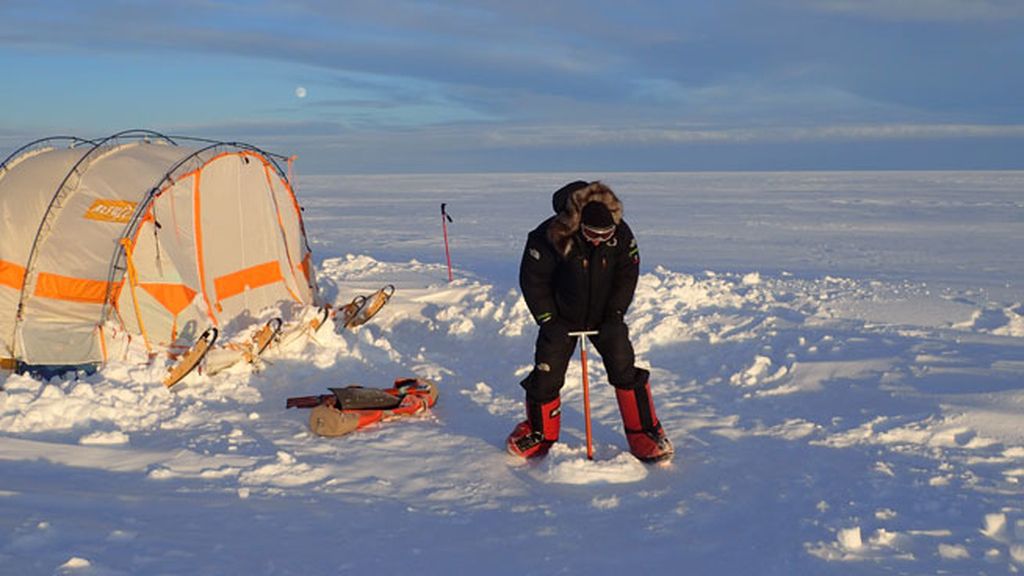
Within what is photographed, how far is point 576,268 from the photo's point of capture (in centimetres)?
510

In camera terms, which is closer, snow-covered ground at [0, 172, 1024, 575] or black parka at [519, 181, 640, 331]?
snow-covered ground at [0, 172, 1024, 575]

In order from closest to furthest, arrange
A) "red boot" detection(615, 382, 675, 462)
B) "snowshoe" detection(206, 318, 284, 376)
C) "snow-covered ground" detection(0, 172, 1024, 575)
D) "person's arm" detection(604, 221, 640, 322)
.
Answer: "snow-covered ground" detection(0, 172, 1024, 575)
"person's arm" detection(604, 221, 640, 322)
"red boot" detection(615, 382, 675, 462)
"snowshoe" detection(206, 318, 284, 376)

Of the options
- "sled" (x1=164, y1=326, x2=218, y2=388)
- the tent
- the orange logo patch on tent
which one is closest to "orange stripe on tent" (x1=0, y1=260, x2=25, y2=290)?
the tent

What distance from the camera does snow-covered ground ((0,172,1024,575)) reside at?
12.9 feet

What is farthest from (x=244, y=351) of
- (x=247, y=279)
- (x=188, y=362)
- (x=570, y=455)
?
(x=570, y=455)

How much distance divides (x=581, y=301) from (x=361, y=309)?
4.95 m

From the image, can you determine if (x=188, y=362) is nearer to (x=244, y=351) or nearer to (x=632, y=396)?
(x=244, y=351)

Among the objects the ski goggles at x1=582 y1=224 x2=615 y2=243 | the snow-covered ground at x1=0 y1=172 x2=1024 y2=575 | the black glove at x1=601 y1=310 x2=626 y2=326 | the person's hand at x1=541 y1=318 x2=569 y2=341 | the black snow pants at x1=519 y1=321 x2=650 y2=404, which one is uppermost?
the ski goggles at x1=582 y1=224 x2=615 y2=243

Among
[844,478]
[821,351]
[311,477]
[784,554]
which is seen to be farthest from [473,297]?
[784,554]

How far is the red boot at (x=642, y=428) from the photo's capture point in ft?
17.4

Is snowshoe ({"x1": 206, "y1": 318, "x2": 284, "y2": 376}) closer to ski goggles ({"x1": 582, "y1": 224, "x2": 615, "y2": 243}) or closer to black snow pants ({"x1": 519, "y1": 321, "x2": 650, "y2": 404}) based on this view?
black snow pants ({"x1": 519, "y1": 321, "x2": 650, "y2": 404})

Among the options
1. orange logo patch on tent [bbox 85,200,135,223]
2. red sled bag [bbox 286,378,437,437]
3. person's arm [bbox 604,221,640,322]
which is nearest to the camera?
person's arm [bbox 604,221,640,322]

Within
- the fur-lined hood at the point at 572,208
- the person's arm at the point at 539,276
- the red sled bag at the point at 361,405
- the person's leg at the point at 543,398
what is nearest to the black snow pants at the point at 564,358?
the person's leg at the point at 543,398

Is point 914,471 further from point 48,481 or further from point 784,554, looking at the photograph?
point 48,481
